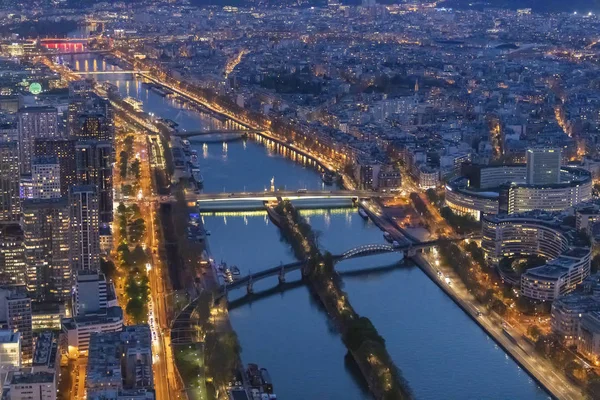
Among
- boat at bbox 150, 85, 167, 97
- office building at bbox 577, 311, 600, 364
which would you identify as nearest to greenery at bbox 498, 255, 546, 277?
office building at bbox 577, 311, 600, 364

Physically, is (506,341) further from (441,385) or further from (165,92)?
(165,92)

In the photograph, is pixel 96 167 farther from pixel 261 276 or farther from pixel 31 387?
pixel 31 387

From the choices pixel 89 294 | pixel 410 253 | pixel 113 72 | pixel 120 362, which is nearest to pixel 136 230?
pixel 89 294

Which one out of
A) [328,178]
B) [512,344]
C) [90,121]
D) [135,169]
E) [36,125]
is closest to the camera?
[512,344]

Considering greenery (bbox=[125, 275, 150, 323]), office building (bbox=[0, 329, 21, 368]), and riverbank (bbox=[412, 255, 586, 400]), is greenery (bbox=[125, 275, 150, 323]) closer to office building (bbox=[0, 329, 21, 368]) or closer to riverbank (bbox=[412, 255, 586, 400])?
office building (bbox=[0, 329, 21, 368])

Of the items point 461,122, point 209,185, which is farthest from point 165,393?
point 461,122

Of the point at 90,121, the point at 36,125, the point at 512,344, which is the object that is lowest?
the point at 512,344

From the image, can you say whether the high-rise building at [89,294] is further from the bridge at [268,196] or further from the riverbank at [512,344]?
the bridge at [268,196]
